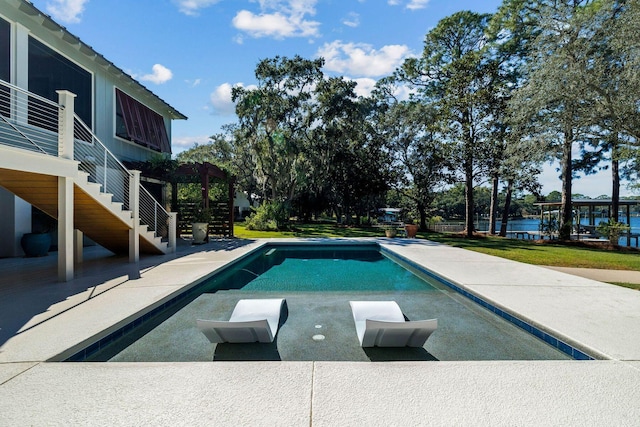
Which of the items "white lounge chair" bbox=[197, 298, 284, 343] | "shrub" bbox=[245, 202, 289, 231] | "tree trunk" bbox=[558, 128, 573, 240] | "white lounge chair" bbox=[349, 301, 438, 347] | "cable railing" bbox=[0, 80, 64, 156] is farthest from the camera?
"shrub" bbox=[245, 202, 289, 231]

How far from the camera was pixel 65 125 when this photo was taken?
620cm

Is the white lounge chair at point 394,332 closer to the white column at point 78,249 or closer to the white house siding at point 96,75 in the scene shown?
the white column at point 78,249

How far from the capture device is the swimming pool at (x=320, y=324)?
3746mm

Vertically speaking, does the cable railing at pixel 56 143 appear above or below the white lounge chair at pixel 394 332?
above

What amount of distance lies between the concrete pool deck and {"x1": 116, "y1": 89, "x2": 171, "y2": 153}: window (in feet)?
29.6

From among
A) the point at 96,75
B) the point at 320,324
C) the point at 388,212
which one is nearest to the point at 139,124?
the point at 96,75

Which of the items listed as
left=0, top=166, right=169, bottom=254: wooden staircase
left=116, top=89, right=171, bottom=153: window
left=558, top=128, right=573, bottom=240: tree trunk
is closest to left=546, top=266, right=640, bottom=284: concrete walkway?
left=558, top=128, right=573, bottom=240: tree trunk

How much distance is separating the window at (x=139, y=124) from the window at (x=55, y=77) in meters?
1.39

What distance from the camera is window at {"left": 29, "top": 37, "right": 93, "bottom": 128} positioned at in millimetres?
8562

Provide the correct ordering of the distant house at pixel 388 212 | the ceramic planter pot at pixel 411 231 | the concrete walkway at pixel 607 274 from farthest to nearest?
the distant house at pixel 388 212, the ceramic planter pot at pixel 411 231, the concrete walkway at pixel 607 274

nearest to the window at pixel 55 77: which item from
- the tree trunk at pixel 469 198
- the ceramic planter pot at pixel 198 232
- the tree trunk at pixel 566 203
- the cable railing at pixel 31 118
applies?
the cable railing at pixel 31 118

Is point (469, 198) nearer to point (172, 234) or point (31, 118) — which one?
point (172, 234)

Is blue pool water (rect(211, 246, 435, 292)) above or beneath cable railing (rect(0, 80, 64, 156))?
beneath

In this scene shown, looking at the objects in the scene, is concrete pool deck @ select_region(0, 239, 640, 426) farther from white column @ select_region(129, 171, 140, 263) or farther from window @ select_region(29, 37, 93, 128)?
window @ select_region(29, 37, 93, 128)
